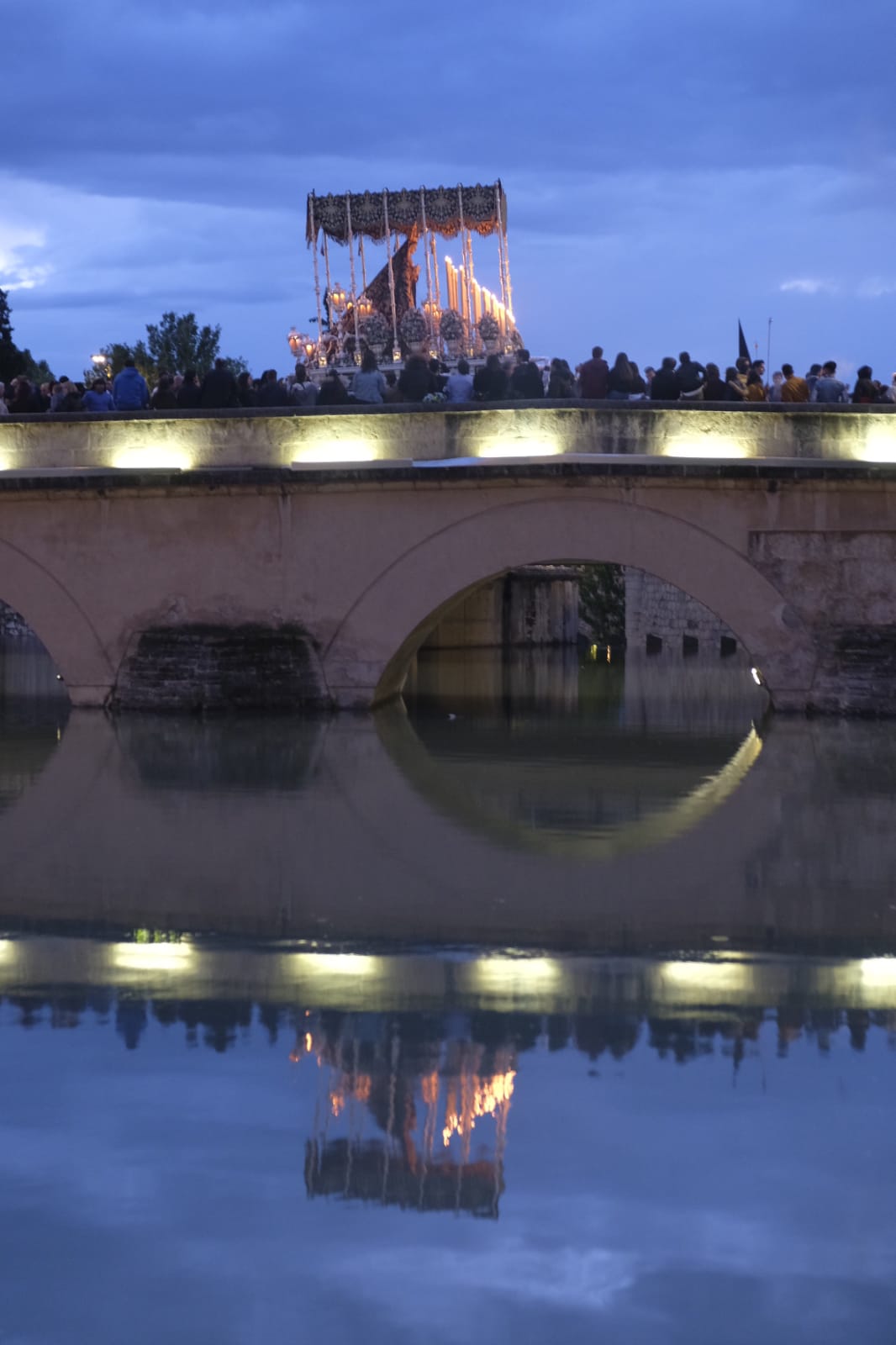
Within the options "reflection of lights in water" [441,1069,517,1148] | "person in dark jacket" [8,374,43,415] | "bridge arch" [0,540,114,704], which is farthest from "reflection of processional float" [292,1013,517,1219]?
"person in dark jacket" [8,374,43,415]

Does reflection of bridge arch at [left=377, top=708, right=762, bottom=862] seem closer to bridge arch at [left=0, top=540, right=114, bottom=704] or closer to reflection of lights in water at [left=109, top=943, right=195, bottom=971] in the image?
reflection of lights in water at [left=109, top=943, right=195, bottom=971]

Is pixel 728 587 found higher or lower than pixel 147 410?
lower

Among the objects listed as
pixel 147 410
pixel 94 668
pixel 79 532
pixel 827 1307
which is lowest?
pixel 827 1307

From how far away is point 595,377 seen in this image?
19609 millimetres

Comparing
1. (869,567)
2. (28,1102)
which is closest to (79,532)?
(869,567)

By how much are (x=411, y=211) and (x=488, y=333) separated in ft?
11.3

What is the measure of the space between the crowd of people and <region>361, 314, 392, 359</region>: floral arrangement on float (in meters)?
23.9

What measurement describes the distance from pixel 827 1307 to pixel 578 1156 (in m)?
1.09

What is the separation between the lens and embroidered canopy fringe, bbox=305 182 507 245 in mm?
43625

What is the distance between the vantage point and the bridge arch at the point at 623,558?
18.7 meters

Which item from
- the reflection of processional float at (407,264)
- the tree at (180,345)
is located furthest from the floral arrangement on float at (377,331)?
the tree at (180,345)

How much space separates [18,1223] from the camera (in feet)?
15.6

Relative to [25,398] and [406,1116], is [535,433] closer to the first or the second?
[25,398]

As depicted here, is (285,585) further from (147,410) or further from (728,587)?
→ (728,587)
